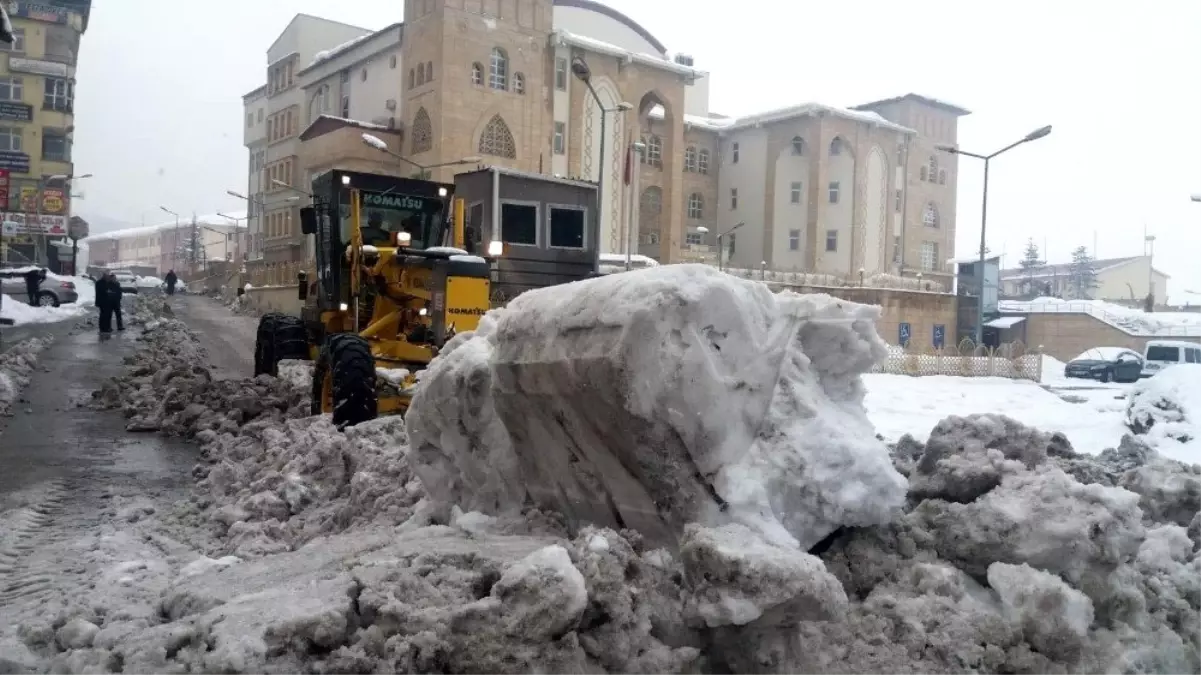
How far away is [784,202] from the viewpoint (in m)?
54.3

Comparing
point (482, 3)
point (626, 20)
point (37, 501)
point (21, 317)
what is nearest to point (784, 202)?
point (626, 20)

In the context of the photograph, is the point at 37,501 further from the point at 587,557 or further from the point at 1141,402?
the point at 1141,402

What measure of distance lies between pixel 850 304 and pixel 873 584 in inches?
49.2

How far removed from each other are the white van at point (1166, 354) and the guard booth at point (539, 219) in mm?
19203

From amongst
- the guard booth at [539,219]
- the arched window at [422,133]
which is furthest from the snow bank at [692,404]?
the arched window at [422,133]

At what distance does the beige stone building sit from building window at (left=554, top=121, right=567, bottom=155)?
63 millimetres

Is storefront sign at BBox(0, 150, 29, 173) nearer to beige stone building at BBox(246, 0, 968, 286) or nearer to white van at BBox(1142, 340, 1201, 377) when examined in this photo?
beige stone building at BBox(246, 0, 968, 286)

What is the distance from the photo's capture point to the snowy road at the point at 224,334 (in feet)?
60.0

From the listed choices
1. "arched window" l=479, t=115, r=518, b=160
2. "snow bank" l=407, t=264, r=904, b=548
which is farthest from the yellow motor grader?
"arched window" l=479, t=115, r=518, b=160

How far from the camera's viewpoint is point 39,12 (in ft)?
193

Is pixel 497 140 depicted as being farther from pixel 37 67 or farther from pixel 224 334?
pixel 37 67

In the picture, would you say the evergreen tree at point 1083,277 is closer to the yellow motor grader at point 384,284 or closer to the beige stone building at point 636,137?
the beige stone building at point 636,137

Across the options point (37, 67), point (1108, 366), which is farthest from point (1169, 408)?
point (37, 67)

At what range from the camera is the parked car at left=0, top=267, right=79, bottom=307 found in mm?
35406
